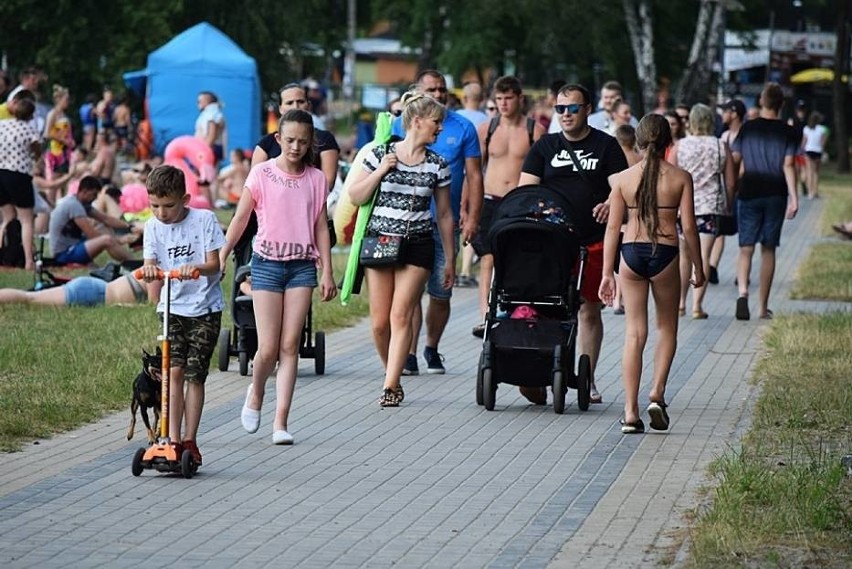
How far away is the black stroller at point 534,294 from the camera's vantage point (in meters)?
10.8

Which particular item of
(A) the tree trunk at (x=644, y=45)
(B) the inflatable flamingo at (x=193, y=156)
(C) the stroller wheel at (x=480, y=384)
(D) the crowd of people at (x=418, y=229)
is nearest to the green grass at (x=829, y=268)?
(D) the crowd of people at (x=418, y=229)

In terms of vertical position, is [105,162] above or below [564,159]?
below

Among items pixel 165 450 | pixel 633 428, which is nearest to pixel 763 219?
pixel 633 428

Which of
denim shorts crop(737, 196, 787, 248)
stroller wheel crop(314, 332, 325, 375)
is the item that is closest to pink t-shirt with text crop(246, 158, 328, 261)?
stroller wheel crop(314, 332, 325, 375)

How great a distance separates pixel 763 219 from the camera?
16.5m

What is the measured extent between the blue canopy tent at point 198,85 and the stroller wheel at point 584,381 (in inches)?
979

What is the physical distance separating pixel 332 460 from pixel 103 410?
6.80ft

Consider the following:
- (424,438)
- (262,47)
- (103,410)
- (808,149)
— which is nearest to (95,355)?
(103,410)

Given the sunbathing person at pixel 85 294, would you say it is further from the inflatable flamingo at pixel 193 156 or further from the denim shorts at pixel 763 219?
the inflatable flamingo at pixel 193 156

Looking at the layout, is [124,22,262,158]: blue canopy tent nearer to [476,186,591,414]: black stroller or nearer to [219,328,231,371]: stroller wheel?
[219,328,231,371]: stroller wheel

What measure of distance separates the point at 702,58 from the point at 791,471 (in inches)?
1522

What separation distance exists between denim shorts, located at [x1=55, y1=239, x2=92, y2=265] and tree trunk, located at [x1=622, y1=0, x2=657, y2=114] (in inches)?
1170

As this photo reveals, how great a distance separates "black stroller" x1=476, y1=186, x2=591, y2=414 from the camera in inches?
426

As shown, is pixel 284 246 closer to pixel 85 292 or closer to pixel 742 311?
pixel 85 292
